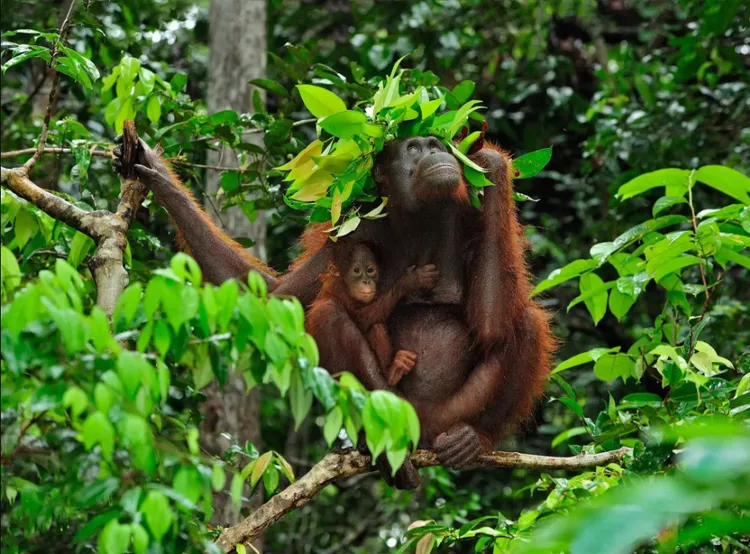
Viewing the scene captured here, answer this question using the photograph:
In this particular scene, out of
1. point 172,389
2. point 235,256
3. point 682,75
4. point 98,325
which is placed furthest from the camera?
point 682,75

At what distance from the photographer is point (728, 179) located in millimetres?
4027

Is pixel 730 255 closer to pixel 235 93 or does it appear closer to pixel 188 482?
pixel 188 482

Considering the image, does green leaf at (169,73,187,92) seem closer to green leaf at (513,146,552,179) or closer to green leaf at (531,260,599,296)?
green leaf at (513,146,552,179)

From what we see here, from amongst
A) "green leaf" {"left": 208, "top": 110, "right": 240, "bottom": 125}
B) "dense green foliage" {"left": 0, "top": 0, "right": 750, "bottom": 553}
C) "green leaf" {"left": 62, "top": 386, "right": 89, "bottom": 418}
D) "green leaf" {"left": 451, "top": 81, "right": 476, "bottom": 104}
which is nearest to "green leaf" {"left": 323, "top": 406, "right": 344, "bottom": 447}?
"dense green foliage" {"left": 0, "top": 0, "right": 750, "bottom": 553}

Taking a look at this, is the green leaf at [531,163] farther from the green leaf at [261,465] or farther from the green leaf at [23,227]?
the green leaf at [23,227]

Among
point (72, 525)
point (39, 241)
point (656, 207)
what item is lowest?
point (72, 525)

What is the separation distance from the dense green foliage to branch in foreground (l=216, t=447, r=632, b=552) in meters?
0.09

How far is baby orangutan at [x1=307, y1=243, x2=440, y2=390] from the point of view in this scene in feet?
14.5

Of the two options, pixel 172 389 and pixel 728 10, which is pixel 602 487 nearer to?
pixel 172 389

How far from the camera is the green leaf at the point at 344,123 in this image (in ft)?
12.4

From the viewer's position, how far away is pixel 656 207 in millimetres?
4223

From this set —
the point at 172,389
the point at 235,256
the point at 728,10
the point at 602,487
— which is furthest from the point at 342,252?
the point at 728,10

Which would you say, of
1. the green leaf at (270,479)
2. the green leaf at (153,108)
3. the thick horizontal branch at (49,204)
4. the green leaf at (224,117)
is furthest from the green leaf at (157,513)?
the green leaf at (153,108)

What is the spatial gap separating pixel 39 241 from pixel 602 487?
2337 millimetres
